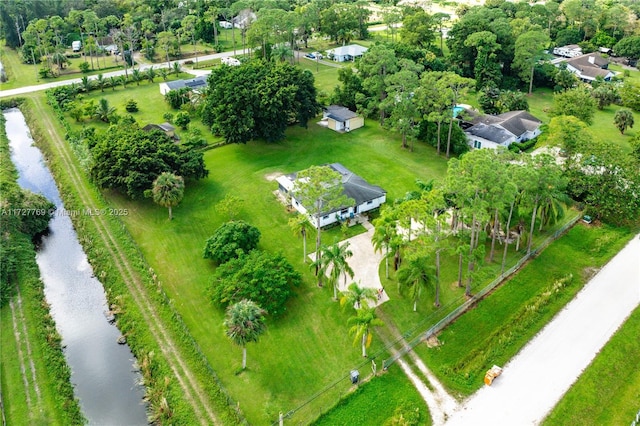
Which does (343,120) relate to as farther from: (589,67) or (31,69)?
(31,69)

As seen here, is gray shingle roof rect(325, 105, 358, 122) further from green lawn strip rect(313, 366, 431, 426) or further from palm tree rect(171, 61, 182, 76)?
green lawn strip rect(313, 366, 431, 426)

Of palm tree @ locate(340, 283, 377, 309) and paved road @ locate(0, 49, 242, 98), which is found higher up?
paved road @ locate(0, 49, 242, 98)

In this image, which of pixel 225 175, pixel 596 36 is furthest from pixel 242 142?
pixel 596 36

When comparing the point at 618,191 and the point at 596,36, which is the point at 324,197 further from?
the point at 596,36

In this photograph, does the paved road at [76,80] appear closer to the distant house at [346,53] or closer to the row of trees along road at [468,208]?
the distant house at [346,53]

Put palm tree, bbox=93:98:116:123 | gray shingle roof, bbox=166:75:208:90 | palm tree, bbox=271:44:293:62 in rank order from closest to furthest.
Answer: palm tree, bbox=93:98:116:123 → gray shingle roof, bbox=166:75:208:90 → palm tree, bbox=271:44:293:62

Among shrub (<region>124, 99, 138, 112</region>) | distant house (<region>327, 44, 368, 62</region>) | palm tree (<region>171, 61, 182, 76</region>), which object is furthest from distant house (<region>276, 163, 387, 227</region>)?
distant house (<region>327, 44, 368, 62</region>)
